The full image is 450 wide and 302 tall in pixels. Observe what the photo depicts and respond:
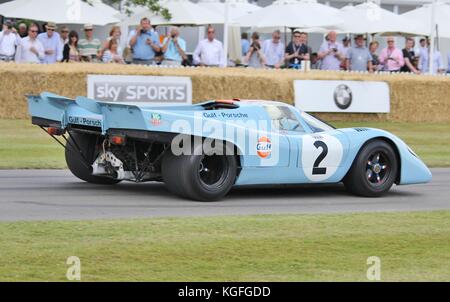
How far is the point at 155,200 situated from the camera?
11.1 metres

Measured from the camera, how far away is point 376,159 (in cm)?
1216

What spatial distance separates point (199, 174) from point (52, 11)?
41.3 ft

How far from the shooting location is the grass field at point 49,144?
14.8 metres

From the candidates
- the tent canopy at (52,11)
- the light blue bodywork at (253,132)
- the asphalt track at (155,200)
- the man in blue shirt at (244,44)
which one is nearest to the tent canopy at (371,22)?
the man in blue shirt at (244,44)

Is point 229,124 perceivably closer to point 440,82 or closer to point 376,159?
point 376,159

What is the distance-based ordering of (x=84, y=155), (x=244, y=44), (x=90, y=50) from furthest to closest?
(x=244, y=44) → (x=90, y=50) → (x=84, y=155)

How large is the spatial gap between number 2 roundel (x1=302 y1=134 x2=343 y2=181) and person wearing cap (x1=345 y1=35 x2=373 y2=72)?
12.0 metres

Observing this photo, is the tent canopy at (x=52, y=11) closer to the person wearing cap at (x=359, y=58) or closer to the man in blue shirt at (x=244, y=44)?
the man in blue shirt at (x=244, y=44)

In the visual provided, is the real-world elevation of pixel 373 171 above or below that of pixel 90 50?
below

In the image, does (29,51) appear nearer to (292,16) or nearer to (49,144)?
(49,144)

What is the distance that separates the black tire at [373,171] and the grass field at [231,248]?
1679mm

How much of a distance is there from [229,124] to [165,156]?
2.53 ft

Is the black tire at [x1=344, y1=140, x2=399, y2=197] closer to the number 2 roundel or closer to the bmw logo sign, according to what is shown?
the number 2 roundel

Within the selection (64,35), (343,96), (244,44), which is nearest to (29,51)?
(64,35)
